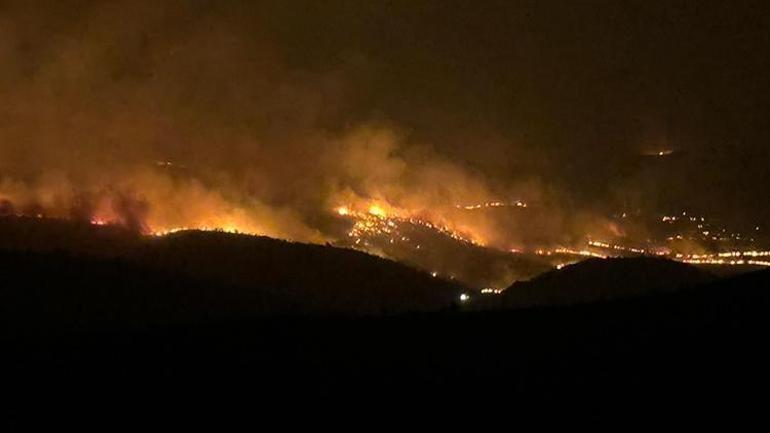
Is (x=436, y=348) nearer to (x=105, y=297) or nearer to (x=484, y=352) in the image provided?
(x=484, y=352)

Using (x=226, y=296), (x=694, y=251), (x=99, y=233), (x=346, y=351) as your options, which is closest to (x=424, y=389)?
(x=346, y=351)

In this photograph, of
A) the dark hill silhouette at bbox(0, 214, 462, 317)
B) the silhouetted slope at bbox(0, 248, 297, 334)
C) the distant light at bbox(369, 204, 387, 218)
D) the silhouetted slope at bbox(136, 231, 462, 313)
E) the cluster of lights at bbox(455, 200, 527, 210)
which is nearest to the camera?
the silhouetted slope at bbox(0, 248, 297, 334)

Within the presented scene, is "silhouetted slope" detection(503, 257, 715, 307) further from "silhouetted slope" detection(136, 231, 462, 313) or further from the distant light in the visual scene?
the distant light

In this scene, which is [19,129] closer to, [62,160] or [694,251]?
[62,160]

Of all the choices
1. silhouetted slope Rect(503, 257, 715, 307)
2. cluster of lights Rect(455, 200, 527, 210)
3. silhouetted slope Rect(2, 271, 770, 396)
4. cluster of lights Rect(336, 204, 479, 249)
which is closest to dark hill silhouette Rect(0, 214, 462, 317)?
silhouetted slope Rect(503, 257, 715, 307)

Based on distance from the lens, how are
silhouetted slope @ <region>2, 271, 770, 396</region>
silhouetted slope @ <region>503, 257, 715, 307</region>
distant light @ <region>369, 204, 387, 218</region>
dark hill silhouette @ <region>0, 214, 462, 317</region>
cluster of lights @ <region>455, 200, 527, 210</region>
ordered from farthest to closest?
cluster of lights @ <region>455, 200, 527, 210</region>
distant light @ <region>369, 204, 387, 218</region>
silhouetted slope @ <region>503, 257, 715, 307</region>
dark hill silhouette @ <region>0, 214, 462, 317</region>
silhouetted slope @ <region>2, 271, 770, 396</region>

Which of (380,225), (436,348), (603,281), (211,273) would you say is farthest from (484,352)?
(380,225)

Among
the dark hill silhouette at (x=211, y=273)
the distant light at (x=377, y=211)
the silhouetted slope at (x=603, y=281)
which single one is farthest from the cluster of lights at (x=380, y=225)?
the silhouetted slope at (x=603, y=281)
